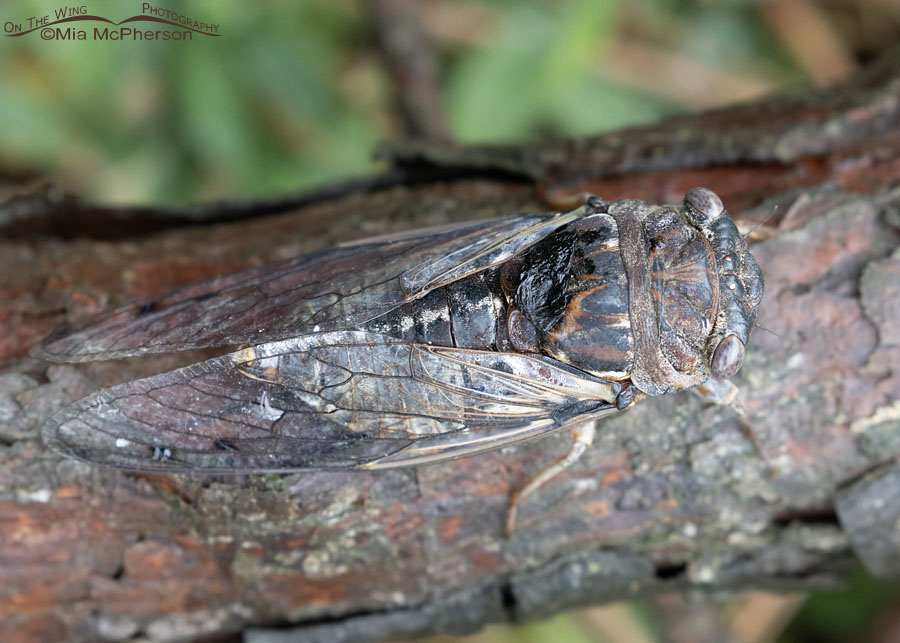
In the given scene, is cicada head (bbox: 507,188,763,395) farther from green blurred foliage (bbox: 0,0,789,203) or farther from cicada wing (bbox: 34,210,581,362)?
green blurred foliage (bbox: 0,0,789,203)

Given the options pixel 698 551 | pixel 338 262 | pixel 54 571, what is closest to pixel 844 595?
pixel 698 551

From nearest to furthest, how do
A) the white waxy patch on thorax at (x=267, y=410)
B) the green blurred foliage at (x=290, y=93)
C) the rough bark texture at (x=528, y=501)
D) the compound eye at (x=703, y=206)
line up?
1. the rough bark texture at (x=528, y=501)
2. the white waxy patch on thorax at (x=267, y=410)
3. the compound eye at (x=703, y=206)
4. the green blurred foliage at (x=290, y=93)

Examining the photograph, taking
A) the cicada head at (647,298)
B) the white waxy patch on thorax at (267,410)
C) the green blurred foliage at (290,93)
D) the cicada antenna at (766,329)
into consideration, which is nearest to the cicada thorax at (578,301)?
the cicada head at (647,298)

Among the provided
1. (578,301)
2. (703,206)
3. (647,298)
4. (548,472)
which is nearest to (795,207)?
(703,206)

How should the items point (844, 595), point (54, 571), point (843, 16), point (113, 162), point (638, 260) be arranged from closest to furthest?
point (54, 571)
point (638, 260)
point (844, 595)
point (113, 162)
point (843, 16)

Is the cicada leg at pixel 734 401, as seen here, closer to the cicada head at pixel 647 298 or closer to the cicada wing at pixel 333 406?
the cicada head at pixel 647 298

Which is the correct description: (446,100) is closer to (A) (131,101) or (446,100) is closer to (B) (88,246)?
(A) (131,101)

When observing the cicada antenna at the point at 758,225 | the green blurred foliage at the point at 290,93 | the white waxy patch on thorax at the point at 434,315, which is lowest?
the white waxy patch on thorax at the point at 434,315
